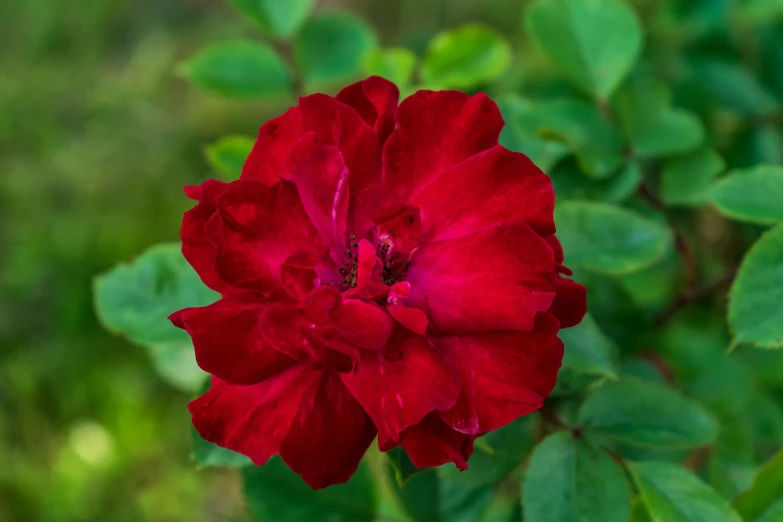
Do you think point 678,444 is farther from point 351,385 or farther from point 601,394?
point 351,385

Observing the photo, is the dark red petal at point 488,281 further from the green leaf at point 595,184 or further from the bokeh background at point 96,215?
the bokeh background at point 96,215

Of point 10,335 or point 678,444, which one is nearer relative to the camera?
point 678,444

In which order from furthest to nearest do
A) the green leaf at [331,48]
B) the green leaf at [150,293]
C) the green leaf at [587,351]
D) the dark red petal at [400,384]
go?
1. the green leaf at [331,48]
2. the green leaf at [150,293]
3. the green leaf at [587,351]
4. the dark red petal at [400,384]

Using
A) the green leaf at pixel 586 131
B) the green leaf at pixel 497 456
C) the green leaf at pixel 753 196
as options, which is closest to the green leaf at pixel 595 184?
the green leaf at pixel 586 131

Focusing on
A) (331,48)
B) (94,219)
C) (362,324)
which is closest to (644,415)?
(362,324)

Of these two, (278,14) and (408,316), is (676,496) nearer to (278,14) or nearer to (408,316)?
(408,316)

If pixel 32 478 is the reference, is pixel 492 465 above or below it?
above

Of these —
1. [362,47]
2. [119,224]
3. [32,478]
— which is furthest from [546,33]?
[32,478]
